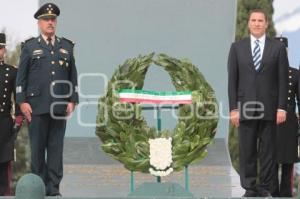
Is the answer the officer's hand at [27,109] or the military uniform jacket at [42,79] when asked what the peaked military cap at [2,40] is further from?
the officer's hand at [27,109]

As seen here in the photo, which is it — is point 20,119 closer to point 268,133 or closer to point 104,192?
point 104,192

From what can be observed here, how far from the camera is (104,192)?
8719mm

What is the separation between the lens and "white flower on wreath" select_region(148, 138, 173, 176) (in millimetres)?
7227

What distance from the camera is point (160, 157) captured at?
23.8 feet

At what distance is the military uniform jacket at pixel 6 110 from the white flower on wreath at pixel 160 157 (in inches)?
48.8

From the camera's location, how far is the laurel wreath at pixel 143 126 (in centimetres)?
729

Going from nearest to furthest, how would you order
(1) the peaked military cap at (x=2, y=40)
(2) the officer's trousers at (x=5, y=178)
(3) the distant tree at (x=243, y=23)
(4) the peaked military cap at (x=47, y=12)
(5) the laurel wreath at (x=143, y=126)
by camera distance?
(4) the peaked military cap at (x=47, y=12), (5) the laurel wreath at (x=143, y=126), (1) the peaked military cap at (x=2, y=40), (2) the officer's trousers at (x=5, y=178), (3) the distant tree at (x=243, y=23)

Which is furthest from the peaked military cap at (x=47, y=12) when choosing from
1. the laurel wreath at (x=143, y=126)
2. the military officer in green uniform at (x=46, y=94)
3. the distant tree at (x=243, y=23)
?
the distant tree at (x=243, y=23)

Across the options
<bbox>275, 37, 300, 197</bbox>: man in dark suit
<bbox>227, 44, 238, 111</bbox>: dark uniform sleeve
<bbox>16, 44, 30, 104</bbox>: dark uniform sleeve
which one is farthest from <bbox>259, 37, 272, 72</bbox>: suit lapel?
<bbox>16, 44, 30, 104</bbox>: dark uniform sleeve

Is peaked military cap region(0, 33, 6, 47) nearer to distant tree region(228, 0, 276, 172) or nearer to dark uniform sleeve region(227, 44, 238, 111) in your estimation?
dark uniform sleeve region(227, 44, 238, 111)

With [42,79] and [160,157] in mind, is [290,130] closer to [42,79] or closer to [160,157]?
[160,157]

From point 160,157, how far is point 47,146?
0.82 meters

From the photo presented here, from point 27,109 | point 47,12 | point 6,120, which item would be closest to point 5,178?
point 6,120

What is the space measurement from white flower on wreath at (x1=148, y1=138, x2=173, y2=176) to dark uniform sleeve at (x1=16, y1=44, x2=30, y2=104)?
100 cm
